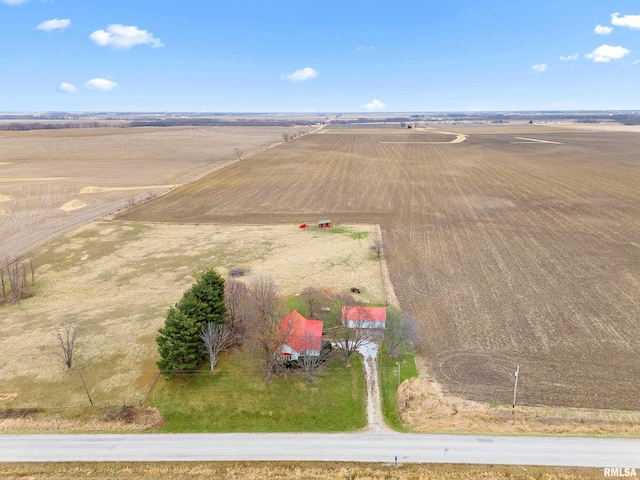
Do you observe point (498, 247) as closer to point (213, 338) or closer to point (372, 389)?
point (372, 389)

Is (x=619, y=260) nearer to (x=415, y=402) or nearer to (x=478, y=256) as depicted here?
(x=478, y=256)

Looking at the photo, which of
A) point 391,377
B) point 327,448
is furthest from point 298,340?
point 327,448

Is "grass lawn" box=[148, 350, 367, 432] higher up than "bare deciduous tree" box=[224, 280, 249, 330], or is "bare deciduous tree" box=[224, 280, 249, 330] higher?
"bare deciduous tree" box=[224, 280, 249, 330]

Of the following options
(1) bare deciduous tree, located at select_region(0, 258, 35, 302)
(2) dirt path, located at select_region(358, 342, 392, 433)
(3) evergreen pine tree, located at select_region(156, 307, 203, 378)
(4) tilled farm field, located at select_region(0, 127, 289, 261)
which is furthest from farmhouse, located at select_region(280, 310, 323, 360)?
(4) tilled farm field, located at select_region(0, 127, 289, 261)

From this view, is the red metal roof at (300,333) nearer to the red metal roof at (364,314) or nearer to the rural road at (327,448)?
the red metal roof at (364,314)

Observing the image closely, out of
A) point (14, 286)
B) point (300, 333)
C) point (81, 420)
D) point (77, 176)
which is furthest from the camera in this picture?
point (77, 176)

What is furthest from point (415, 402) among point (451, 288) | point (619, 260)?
point (619, 260)

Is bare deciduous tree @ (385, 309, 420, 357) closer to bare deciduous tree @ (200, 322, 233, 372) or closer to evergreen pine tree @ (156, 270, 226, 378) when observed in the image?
bare deciduous tree @ (200, 322, 233, 372)
